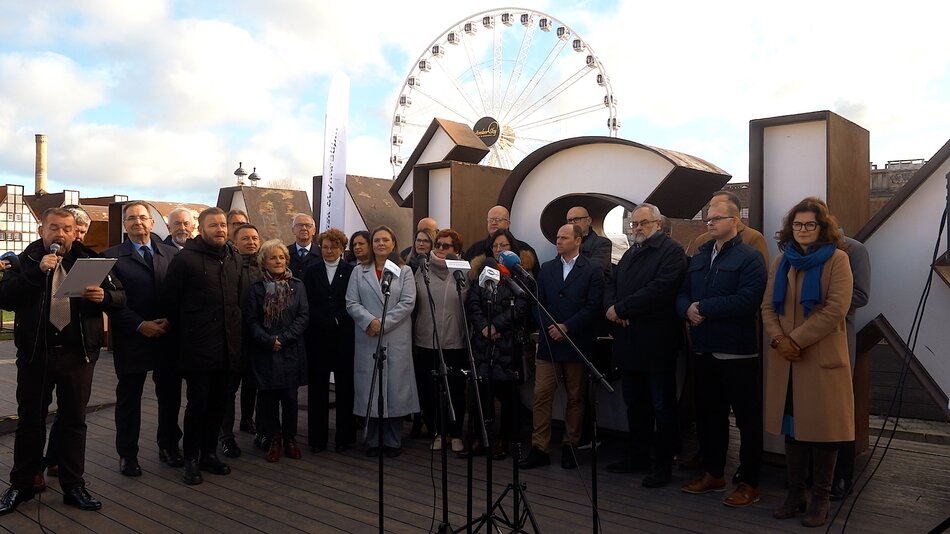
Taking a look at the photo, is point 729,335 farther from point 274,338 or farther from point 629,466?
point 274,338

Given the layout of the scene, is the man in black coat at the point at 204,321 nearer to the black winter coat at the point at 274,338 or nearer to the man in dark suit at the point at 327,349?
the black winter coat at the point at 274,338

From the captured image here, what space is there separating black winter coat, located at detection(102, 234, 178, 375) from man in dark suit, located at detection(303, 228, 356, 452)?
0.98 metres

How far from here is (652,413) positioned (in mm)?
4684

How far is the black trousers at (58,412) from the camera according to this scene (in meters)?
3.93

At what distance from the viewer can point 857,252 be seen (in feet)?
13.4

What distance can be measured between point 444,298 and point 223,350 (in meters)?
1.49

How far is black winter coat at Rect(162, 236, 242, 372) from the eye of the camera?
450 cm

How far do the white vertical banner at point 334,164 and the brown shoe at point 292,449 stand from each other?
3.00m

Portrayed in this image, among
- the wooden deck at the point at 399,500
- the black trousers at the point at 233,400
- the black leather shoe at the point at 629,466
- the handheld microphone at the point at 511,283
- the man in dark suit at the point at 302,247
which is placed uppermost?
the man in dark suit at the point at 302,247

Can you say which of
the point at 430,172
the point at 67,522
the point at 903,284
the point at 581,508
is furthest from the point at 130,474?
the point at 903,284

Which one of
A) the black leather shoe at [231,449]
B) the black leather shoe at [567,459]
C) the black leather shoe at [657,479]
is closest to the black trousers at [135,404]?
the black leather shoe at [231,449]

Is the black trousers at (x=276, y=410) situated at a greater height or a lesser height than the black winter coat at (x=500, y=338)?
lesser

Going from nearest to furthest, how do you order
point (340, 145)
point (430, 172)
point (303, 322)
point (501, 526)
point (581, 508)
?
point (501, 526) → point (581, 508) → point (303, 322) → point (430, 172) → point (340, 145)

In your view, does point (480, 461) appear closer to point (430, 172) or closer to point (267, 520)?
point (267, 520)
